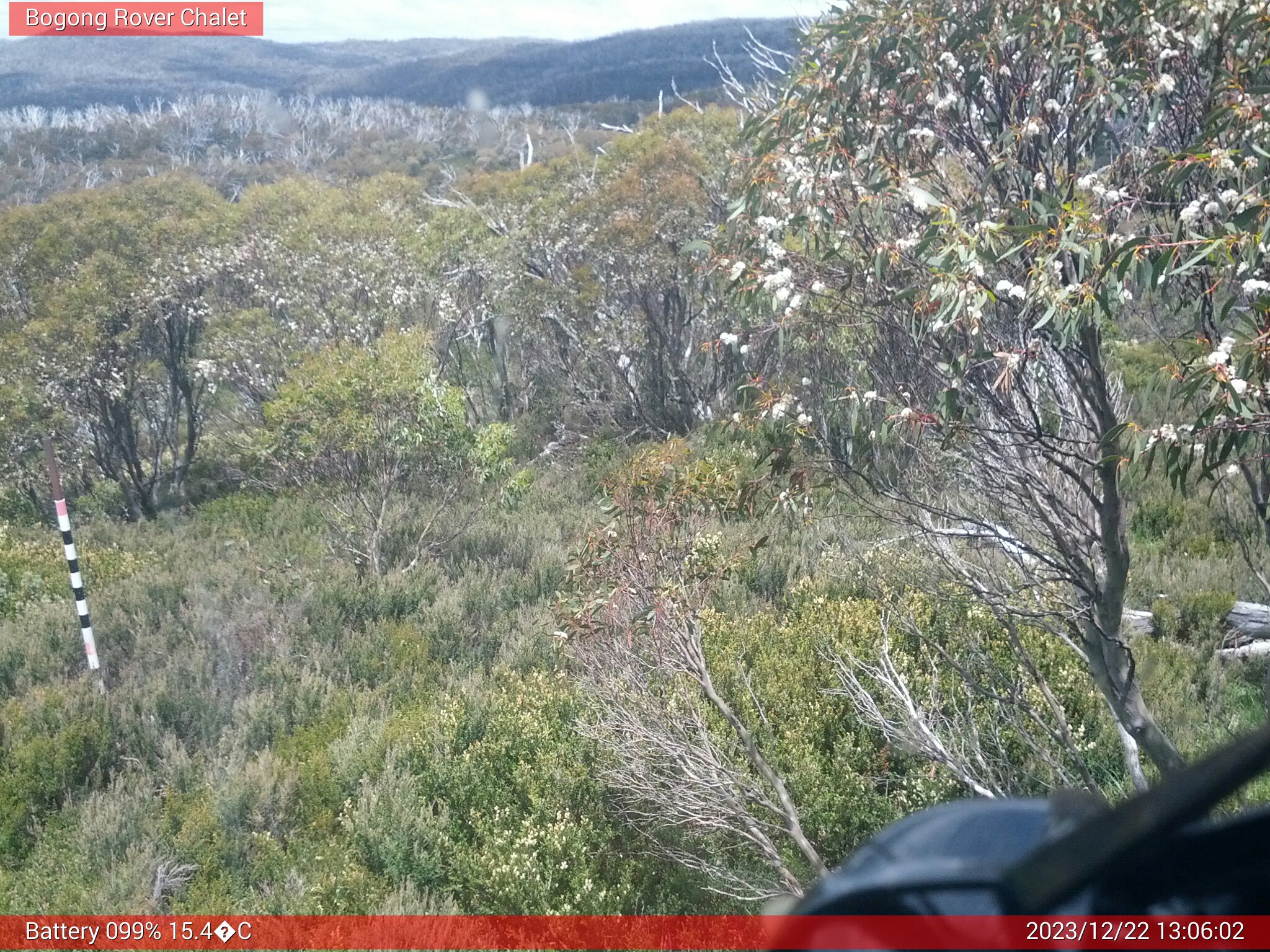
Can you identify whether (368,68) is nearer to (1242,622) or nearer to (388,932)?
(1242,622)

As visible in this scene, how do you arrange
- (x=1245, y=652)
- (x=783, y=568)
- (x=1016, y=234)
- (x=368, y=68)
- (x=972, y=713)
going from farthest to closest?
(x=368, y=68)
(x=783, y=568)
(x=1245, y=652)
(x=972, y=713)
(x=1016, y=234)

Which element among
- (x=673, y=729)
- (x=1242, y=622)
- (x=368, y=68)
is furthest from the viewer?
(x=368, y=68)

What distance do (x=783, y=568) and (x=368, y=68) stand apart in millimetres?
71360

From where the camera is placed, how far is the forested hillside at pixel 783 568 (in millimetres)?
3598

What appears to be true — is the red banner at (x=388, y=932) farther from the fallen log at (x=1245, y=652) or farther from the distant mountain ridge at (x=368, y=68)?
the distant mountain ridge at (x=368, y=68)

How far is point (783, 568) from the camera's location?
9.39 metres

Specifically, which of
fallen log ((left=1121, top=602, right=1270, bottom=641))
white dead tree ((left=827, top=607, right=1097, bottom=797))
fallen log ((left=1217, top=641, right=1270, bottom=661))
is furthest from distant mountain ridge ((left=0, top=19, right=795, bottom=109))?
white dead tree ((left=827, top=607, right=1097, bottom=797))

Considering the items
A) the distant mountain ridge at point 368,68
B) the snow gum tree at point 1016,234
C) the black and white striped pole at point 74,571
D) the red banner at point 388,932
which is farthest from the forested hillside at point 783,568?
the distant mountain ridge at point 368,68

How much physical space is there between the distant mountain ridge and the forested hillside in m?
33.0

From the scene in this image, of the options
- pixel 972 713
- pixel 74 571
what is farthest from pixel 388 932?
pixel 74 571

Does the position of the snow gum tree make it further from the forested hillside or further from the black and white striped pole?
the black and white striped pole

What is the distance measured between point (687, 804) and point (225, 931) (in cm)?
216

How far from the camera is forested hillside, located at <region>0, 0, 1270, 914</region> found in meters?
3.60

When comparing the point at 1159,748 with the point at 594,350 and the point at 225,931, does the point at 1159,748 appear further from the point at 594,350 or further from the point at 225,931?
the point at 594,350
